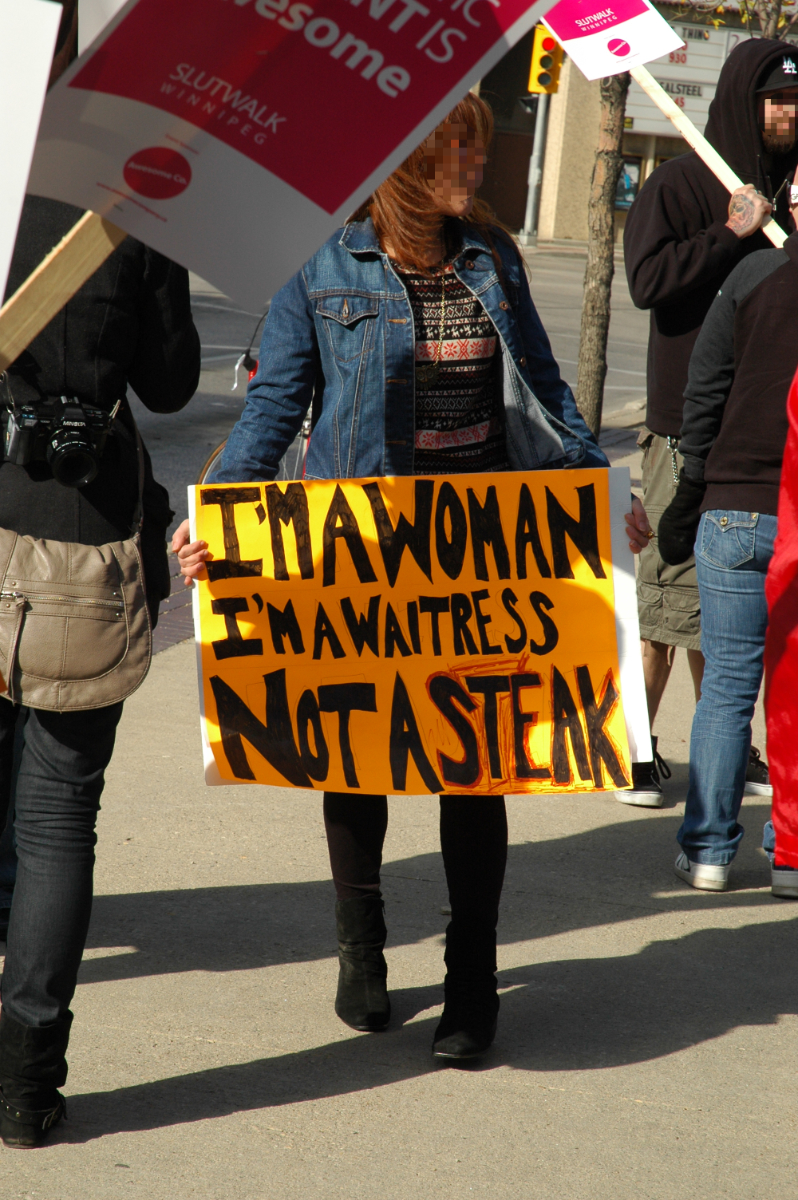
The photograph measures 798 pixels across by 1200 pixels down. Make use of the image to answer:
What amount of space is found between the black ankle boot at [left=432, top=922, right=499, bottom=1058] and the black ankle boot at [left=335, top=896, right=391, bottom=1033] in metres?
0.18

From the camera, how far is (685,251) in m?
4.36

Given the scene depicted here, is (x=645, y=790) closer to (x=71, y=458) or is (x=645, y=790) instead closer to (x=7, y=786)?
(x=7, y=786)

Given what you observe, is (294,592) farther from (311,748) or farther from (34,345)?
(34,345)

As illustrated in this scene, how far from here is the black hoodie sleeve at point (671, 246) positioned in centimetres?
434

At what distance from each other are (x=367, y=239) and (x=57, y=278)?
1.15 metres

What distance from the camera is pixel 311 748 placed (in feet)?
10.1

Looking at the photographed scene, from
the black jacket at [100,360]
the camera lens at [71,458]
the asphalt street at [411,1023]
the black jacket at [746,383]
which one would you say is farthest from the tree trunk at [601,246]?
the camera lens at [71,458]

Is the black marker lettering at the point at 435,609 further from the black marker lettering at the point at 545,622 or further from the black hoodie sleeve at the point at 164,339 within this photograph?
the black hoodie sleeve at the point at 164,339

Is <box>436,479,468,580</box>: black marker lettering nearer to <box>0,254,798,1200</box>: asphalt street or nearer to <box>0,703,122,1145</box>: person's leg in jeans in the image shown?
<box>0,703,122,1145</box>: person's leg in jeans

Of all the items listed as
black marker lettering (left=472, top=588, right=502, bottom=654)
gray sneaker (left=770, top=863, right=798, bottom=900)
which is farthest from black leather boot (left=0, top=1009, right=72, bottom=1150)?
gray sneaker (left=770, top=863, right=798, bottom=900)

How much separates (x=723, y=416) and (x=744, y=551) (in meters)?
0.41

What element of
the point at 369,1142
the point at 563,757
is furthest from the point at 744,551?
the point at 369,1142

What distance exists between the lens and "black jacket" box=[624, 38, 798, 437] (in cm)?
433

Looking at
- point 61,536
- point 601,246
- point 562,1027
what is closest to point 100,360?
point 61,536
